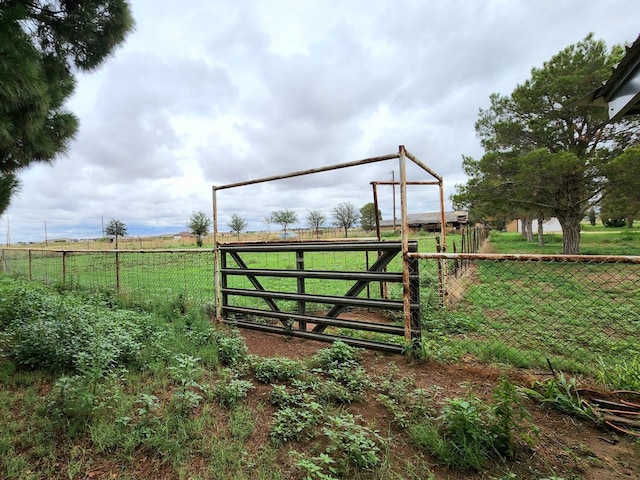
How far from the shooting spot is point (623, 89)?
7.71 ft

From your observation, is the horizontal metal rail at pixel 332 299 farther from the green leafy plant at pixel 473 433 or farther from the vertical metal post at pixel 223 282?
the green leafy plant at pixel 473 433

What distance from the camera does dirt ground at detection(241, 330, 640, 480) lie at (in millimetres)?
1681

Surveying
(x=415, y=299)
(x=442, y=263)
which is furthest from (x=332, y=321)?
(x=442, y=263)

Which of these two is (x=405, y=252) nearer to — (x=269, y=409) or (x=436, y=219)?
(x=269, y=409)

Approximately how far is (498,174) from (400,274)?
1266 centimetres

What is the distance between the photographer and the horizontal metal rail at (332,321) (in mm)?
3238

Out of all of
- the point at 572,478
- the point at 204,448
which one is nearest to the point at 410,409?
the point at 572,478

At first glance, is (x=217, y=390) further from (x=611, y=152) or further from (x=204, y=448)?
(x=611, y=152)

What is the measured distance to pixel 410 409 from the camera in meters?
2.21

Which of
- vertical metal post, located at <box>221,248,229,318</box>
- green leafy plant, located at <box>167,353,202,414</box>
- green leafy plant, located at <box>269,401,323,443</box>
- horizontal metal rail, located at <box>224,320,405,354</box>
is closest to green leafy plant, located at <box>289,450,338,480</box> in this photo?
green leafy plant, located at <box>269,401,323,443</box>

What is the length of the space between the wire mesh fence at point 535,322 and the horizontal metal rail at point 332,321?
44 cm

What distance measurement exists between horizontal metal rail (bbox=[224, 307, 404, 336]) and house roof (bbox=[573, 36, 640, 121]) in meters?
2.55

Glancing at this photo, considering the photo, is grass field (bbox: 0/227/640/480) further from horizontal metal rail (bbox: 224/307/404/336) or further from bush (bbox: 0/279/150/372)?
horizontal metal rail (bbox: 224/307/404/336)

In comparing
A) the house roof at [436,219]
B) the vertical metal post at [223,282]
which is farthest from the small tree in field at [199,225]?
the vertical metal post at [223,282]
